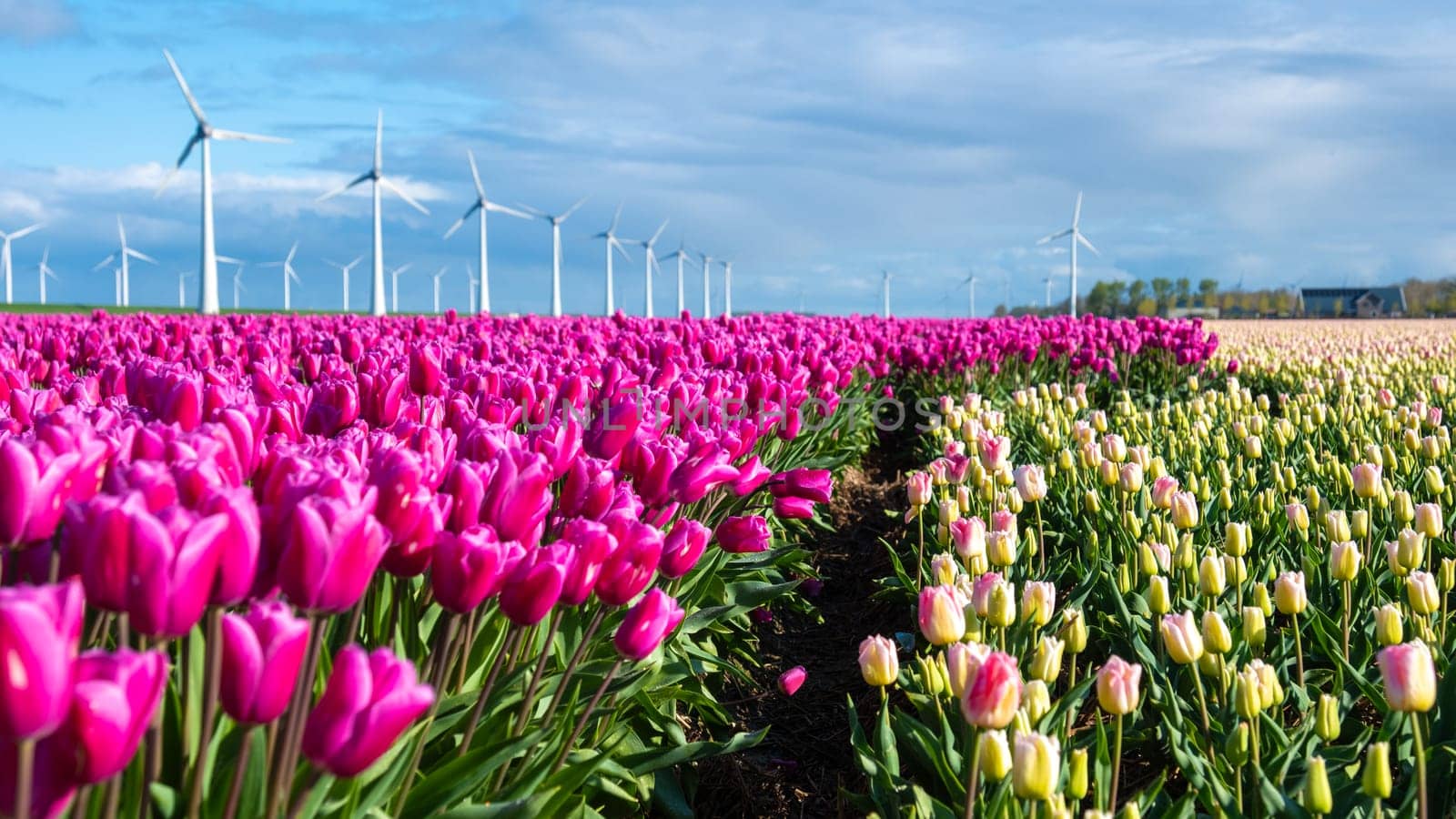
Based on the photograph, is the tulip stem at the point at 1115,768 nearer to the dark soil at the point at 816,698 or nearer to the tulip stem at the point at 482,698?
the dark soil at the point at 816,698

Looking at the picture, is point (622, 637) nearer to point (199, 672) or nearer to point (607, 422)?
point (199, 672)

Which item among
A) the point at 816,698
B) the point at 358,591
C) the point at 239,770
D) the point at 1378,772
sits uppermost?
the point at 358,591

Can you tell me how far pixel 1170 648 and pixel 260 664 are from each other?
6.87 feet

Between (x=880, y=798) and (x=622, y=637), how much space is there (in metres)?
1.05

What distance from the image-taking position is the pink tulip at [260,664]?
55.7 inches

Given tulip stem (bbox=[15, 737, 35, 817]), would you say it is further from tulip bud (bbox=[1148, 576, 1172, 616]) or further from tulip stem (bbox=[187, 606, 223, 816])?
tulip bud (bbox=[1148, 576, 1172, 616])

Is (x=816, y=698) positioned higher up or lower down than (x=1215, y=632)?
lower down

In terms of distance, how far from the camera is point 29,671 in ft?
3.87

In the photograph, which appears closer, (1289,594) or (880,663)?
(880,663)

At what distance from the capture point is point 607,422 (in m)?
3.31

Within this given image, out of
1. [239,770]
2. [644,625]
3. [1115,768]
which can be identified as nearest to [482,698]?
[644,625]

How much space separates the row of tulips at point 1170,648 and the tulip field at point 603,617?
0.01 meters

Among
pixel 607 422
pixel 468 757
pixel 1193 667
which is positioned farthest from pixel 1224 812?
pixel 607 422

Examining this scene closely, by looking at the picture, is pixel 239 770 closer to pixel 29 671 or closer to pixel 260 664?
pixel 260 664
